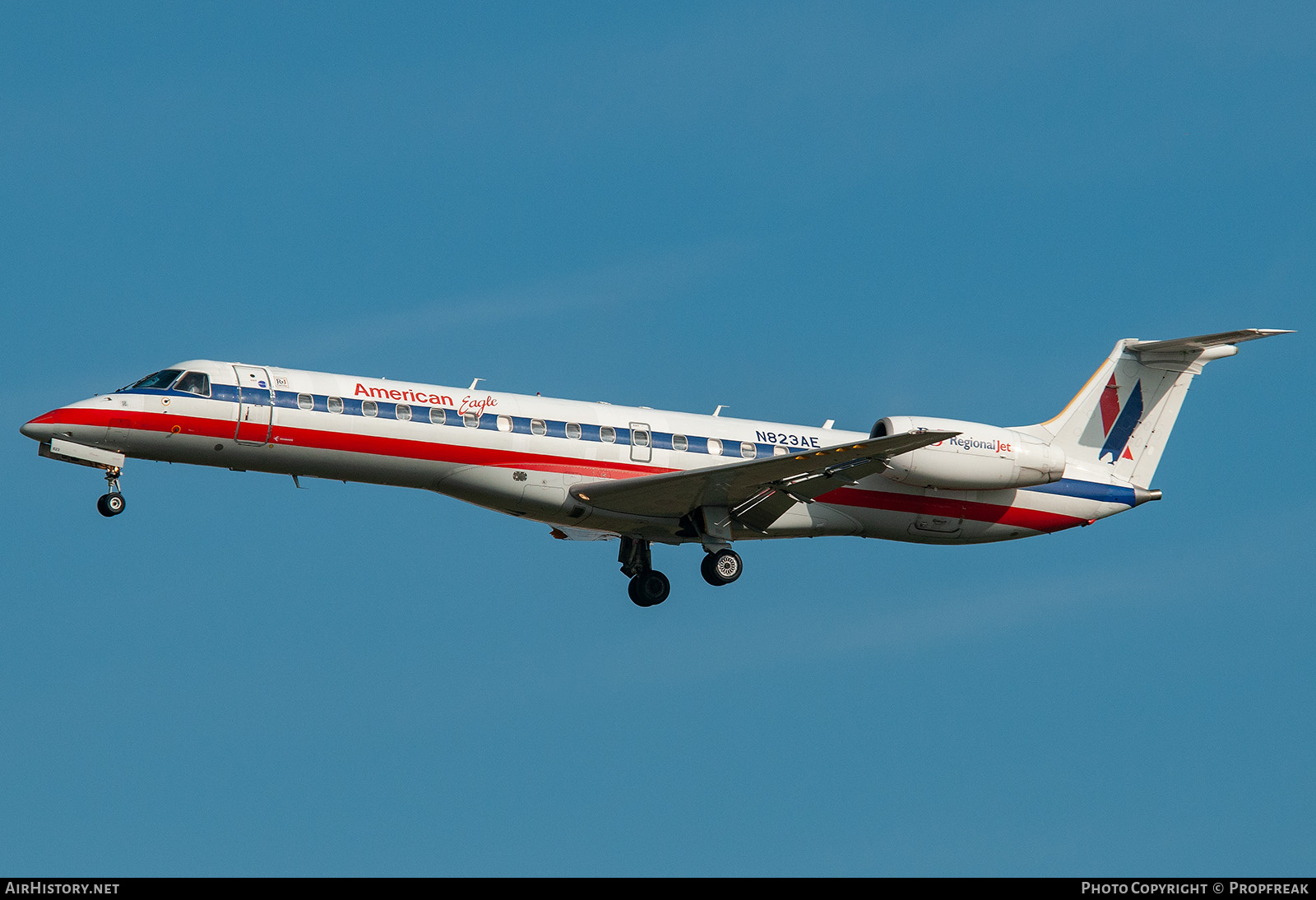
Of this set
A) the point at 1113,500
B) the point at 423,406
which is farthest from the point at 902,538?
the point at 423,406

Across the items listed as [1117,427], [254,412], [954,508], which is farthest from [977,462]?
[254,412]

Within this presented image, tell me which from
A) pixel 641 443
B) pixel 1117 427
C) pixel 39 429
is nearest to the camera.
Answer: pixel 39 429

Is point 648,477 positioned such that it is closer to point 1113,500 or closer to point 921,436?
point 921,436

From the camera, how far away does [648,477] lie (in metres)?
28.0

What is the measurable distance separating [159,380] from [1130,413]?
19097 millimetres

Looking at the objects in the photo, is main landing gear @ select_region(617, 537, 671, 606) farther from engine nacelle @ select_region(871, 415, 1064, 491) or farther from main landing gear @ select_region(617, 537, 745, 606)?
engine nacelle @ select_region(871, 415, 1064, 491)

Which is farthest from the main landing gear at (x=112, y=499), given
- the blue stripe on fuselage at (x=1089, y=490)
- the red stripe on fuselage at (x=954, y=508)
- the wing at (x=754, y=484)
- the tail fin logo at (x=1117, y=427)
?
the tail fin logo at (x=1117, y=427)

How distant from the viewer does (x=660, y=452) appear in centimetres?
2955

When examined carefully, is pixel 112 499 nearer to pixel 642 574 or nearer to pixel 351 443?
pixel 351 443

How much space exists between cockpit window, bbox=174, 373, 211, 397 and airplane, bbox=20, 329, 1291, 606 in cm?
3

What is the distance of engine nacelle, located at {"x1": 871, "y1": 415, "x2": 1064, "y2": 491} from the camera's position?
30062mm

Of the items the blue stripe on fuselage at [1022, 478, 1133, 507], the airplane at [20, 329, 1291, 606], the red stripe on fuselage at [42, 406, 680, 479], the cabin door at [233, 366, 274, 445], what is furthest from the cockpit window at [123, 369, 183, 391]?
the blue stripe on fuselage at [1022, 478, 1133, 507]

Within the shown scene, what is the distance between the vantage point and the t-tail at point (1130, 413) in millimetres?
32656

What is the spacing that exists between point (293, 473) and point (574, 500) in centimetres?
496
